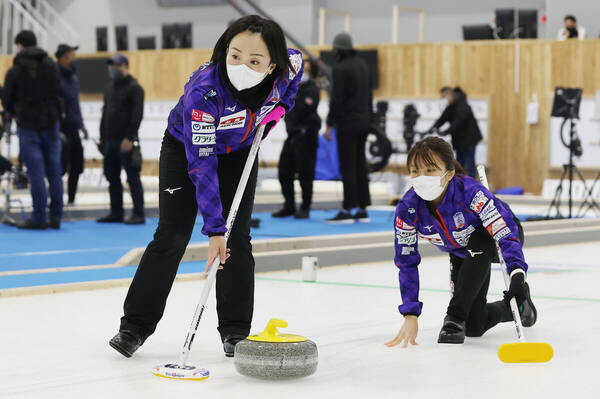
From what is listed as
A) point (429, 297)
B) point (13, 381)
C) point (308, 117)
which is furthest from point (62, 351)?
point (308, 117)

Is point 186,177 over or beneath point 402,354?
over

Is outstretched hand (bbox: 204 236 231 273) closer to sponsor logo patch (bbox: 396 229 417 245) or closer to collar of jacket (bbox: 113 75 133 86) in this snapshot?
sponsor logo patch (bbox: 396 229 417 245)

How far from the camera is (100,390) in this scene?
6.89 feet

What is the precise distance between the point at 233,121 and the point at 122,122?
15.0 ft

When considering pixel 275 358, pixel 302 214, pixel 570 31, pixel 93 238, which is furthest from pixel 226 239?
pixel 570 31

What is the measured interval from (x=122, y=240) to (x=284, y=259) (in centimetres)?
184

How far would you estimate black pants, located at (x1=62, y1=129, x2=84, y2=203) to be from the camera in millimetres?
8117

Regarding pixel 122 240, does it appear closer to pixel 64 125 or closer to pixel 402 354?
pixel 64 125

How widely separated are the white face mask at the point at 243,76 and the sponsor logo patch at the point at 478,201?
29.3 inches

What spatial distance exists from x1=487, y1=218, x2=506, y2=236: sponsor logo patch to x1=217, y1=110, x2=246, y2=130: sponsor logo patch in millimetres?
769

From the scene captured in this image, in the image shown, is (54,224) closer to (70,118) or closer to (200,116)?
(70,118)

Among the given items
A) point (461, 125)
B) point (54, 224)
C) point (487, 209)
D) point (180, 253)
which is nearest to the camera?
point (180, 253)

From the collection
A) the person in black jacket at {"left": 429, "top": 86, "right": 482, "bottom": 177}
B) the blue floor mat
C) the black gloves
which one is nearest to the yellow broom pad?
the black gloves

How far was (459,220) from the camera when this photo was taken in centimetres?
275
